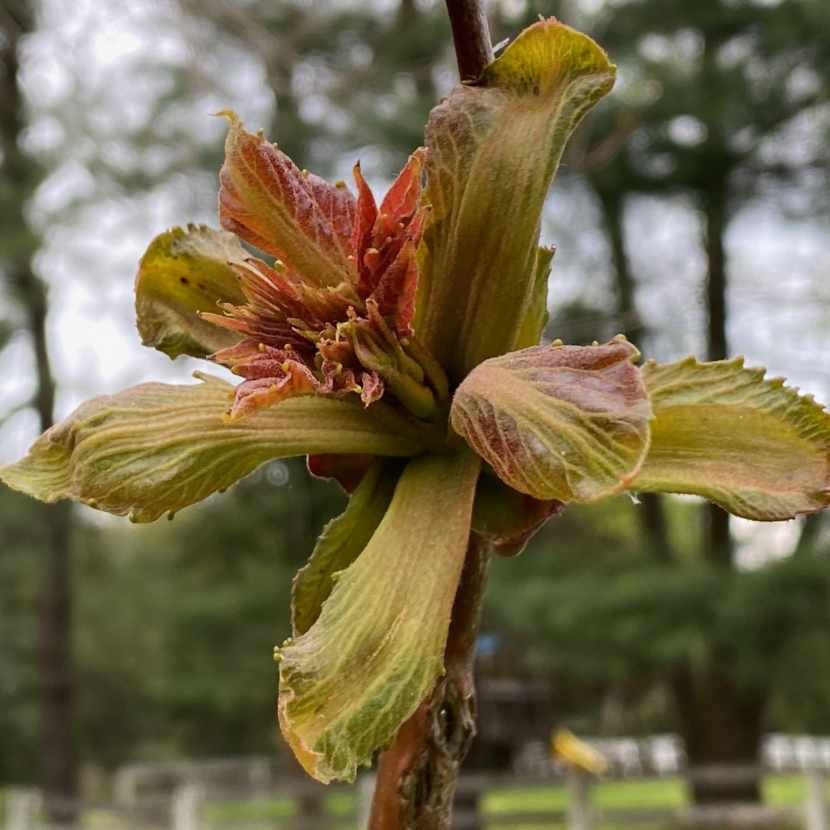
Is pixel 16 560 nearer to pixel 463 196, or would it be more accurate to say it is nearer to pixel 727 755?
pixel 727 755

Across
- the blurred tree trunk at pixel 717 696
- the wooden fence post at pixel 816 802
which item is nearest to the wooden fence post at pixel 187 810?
the blurred tree trunk at pixel 717 696

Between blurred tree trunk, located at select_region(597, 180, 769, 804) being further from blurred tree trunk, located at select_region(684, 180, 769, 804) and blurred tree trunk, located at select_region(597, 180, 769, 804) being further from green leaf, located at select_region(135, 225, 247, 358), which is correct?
green leaf, located at select_region(135, 225, 247, 358)

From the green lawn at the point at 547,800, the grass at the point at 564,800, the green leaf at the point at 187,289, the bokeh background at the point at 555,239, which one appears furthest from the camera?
the grass at the point at 564,800

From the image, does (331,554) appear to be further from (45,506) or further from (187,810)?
(45,506)

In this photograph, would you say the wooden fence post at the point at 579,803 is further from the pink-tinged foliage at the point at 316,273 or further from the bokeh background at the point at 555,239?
the pink-tinged foliage at the point at 316,273

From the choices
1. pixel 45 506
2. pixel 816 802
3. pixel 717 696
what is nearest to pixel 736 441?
pixel 816 802

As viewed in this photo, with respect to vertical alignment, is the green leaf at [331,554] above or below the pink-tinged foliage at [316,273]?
below
